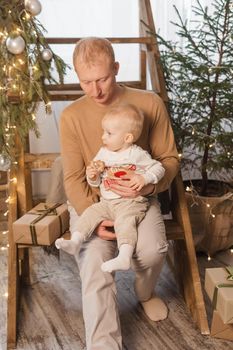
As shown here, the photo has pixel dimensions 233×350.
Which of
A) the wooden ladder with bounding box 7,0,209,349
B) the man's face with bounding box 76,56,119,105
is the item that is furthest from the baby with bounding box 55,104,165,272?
the wooden ladder with bounding box 7,0,209,349

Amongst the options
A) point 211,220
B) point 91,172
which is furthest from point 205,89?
point 91,172

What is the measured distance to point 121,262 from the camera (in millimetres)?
1549

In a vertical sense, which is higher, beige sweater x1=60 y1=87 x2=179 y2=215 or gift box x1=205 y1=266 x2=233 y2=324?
beige sweater x1=60 y1=87 x2=179 y2=215

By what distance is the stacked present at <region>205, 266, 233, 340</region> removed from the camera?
63.2 inches

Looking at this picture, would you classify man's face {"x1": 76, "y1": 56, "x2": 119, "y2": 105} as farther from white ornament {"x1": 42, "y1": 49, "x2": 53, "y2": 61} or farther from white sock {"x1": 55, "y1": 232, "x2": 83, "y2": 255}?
white sock {"x1": 55, "y1": 232, "x2": 83, "y2": 255}

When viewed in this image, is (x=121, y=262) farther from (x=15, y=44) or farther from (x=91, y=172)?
(x=15, y=44)

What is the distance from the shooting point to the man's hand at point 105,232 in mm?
1713

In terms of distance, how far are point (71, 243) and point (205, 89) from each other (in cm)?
107

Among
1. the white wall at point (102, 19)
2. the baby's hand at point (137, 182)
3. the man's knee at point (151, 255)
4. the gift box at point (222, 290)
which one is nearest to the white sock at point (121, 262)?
the man's knee at point (151, 255)

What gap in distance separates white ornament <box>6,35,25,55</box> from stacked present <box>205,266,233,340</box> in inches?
42.8

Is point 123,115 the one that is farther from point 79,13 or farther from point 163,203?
point 79,13

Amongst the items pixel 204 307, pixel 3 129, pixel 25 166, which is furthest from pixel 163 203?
pixel 3 129

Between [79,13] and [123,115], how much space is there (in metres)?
1.43

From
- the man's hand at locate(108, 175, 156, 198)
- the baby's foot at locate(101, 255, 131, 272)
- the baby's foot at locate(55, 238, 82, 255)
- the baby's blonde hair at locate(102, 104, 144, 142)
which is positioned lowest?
the baby's foot at locate(101, 255, 131, 272)
